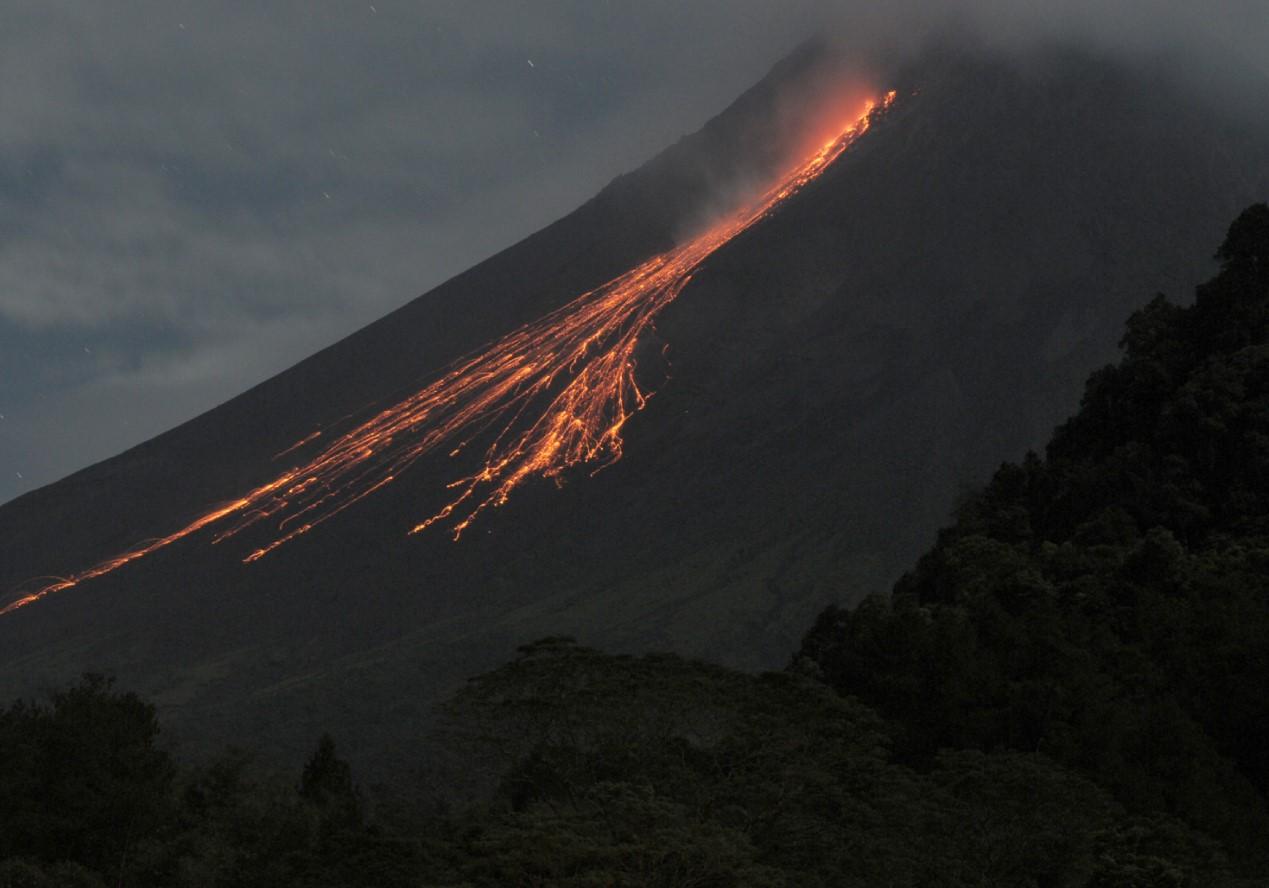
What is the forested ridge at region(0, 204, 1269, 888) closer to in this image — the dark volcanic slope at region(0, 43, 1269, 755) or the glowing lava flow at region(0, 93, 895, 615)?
the dark volcanic slope at region(0, 43, 1269, 755)

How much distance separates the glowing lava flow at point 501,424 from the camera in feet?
320

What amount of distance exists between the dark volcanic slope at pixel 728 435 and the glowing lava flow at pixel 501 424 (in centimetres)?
247

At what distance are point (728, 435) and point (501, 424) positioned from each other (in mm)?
15551

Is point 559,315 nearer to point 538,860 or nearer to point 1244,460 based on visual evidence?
point 1244,460

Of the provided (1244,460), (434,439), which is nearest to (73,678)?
(434,439)

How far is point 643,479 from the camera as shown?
308 ft

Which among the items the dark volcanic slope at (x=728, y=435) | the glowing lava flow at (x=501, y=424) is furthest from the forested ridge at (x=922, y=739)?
the glowing lava flow at (x=501, y=424)

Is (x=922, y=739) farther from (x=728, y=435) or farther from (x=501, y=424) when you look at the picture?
(x=501, y=424)

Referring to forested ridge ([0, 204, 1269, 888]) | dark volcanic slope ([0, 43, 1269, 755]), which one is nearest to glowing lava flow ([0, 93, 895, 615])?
dark volcanic slope ([0, 43, 1269, 755])

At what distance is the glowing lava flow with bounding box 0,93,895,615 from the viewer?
3839 inches

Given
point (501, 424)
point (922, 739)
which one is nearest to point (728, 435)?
point (501, 424)

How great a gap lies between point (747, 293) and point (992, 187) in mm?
20337

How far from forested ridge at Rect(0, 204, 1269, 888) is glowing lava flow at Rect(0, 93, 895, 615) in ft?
132

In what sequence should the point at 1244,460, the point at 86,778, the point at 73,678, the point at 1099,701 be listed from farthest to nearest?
the point at 73,678 → the point at 1244,460 → the point at 86,778 → the point at 1099,701
